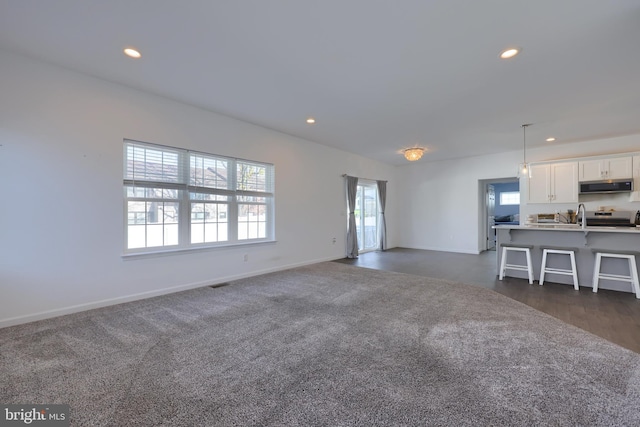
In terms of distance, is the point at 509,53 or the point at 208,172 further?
the point at 208,172

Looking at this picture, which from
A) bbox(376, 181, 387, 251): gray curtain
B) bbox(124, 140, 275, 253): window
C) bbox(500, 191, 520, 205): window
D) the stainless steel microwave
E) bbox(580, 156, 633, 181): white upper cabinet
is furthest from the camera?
bbox(500, 191, 520, 205): window

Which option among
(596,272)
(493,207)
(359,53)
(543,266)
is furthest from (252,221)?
(493,207)

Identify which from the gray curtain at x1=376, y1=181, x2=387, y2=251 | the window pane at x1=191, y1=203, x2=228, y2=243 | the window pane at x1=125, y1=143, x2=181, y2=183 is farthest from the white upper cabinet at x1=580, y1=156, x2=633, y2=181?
the window pane at x1=125, y1=143, x2=181, y2=183

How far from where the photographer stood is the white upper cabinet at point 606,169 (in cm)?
541

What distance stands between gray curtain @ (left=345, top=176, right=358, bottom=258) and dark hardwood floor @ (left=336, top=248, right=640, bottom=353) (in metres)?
0.33

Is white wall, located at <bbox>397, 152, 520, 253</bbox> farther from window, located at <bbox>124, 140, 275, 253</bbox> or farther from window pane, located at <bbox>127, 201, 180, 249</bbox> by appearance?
window pane, located at <bbox>127, 201, 180, 249</bbox>

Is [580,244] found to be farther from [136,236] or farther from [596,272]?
[136,236]

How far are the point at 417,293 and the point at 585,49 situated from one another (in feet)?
11.0

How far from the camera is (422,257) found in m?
7.09

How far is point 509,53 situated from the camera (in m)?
2.77

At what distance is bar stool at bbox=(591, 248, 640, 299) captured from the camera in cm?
382

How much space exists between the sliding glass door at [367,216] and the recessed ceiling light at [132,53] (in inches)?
236

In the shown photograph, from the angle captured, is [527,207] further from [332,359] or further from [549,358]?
[332,359]

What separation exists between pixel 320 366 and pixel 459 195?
723 centimetres
